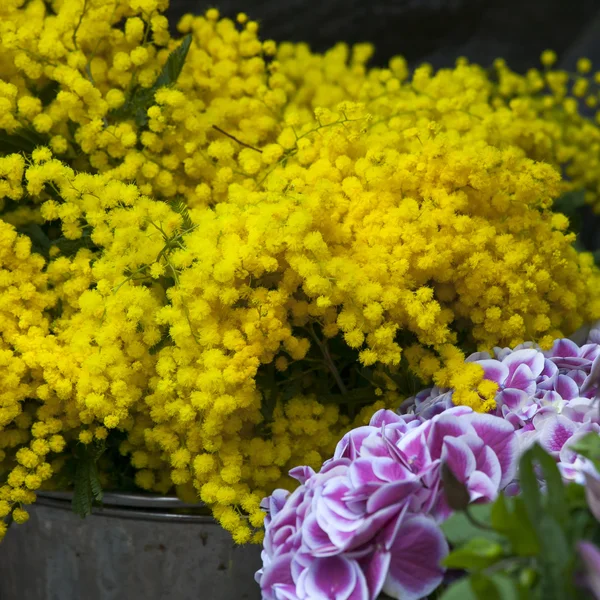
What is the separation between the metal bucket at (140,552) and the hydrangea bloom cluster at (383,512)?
0.77 feet

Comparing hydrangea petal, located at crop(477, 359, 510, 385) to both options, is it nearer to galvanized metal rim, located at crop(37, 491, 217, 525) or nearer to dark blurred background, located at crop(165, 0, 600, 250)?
galvanized metal rim, located at crop(37, 491, 217, 525)

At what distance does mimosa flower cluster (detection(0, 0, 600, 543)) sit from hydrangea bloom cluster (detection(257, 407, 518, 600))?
0.40 ft

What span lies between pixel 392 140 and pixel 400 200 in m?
0.09

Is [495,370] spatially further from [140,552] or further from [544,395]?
[140,552]

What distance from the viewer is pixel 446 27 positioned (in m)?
1.60

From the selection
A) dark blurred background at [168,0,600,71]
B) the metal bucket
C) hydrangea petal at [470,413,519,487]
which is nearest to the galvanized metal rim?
the metal bucket

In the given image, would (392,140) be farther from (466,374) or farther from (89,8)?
(89,8)

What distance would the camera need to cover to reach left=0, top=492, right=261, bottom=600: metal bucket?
35.4 inches

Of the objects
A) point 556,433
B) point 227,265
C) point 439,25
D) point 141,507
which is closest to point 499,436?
point 556,433

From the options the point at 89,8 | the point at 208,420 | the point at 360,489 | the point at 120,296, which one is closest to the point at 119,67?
the point at 89,8

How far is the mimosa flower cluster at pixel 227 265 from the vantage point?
2.60 ft

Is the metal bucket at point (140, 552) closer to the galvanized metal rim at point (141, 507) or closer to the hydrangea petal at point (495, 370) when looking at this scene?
the galvanized metal rim at point (141, 507)

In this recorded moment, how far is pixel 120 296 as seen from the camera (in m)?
0.81

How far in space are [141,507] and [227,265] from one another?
0.30 m
